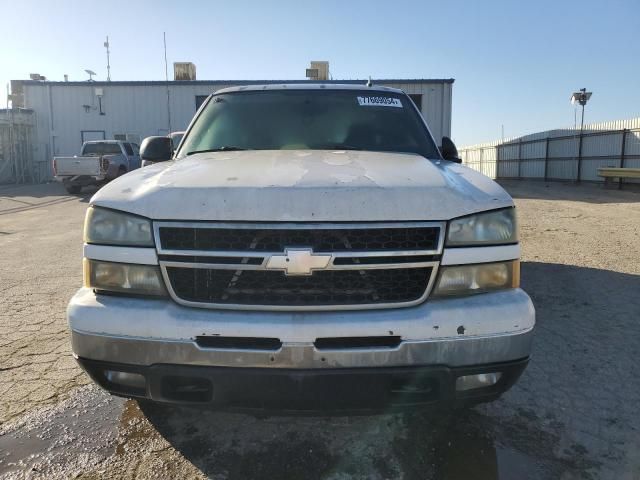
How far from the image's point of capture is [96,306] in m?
2.15

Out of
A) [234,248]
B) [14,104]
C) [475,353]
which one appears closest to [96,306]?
[234,248]

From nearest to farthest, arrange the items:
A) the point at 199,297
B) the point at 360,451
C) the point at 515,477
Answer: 1. the point at 199,297
2. the point at 515,477
3. the point at 360,451

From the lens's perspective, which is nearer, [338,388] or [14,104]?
[338,388]

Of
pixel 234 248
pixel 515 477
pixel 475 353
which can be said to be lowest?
pixel 515 477

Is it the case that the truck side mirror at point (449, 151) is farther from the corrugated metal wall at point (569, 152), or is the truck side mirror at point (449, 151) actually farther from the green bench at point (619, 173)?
the corrugated metal wall at point (569, 152)

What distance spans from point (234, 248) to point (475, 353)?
109 cm

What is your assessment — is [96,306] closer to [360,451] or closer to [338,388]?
[338,388]

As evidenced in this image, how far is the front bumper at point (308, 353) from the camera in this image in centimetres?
200

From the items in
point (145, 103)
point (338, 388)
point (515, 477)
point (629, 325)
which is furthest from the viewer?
point (145, 103)

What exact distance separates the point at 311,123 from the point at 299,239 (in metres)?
1.73

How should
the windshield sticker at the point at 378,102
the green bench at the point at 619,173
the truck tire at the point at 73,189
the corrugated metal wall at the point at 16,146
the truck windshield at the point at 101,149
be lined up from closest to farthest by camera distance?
1. the windshield sticker at the point at 378,102
2. the truck tire at the point at 73,189
3. the green bench at the point at 619,173
4. the truck windshield at the point at 101,149
5. the corrugated metal wall at the point at 16,146

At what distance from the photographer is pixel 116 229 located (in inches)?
87.1

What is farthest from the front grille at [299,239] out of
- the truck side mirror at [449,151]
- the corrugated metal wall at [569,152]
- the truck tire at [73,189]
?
the corrugated metal wall at [569,152]

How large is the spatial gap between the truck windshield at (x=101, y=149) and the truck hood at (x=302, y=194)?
18.1m
